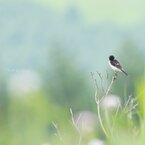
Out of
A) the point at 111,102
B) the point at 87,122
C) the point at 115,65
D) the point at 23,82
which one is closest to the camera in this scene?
the point at 111,102

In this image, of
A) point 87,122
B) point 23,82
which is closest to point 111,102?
point 87,122

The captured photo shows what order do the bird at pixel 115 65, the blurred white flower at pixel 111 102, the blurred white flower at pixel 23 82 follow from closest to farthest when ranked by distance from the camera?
the blurred white flower at pixel 111 102 → the blurred white flower at pixel 23 82 → the bird at pixel 115 65

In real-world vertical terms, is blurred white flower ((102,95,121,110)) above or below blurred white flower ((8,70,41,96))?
above

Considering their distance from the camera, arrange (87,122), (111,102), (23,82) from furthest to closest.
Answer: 1. (23,82)
2. (87,122)
3. (111,102)

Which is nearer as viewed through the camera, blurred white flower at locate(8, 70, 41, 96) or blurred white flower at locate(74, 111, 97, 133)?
blurred white flower at locate(74, 111, 97, 133)

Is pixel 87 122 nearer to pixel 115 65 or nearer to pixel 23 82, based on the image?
pixel 23 82

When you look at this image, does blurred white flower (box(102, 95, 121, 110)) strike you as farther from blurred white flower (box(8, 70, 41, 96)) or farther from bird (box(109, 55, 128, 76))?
bird (box(109, 55, 128, 76))

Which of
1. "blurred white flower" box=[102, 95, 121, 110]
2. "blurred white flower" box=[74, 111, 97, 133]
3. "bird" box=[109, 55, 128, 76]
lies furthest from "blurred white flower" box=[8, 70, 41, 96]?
"blurred white flower" box=[102, 95, 121, 110]

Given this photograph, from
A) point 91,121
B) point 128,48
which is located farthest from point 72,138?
point 128,48

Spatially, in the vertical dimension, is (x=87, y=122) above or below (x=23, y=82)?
above

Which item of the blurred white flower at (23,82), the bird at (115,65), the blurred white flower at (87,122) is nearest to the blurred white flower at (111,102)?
the blurred white flower at (87,122)

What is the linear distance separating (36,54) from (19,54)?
0.37 m

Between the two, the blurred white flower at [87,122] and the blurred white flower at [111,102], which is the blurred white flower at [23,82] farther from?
the blurred white flower at [111,102]

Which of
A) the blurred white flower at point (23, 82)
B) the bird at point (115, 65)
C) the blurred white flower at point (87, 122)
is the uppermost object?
the blurred white flower at point (87, 122)
